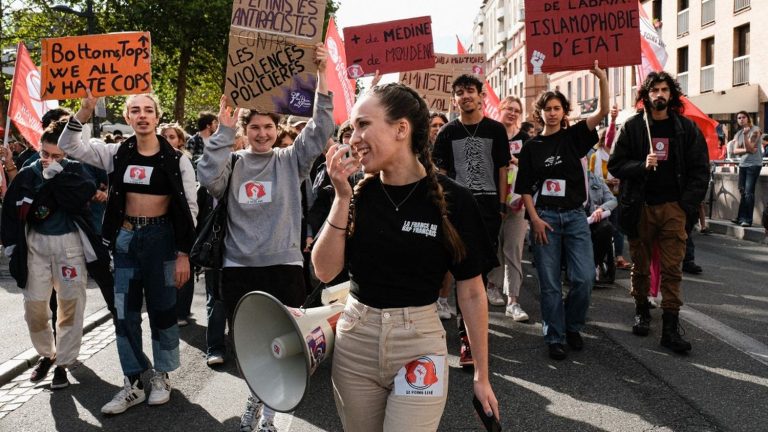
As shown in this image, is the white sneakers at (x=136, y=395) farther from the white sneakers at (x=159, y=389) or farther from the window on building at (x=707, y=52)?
the window on building at (x=707, y=52)

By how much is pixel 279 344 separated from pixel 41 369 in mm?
3616

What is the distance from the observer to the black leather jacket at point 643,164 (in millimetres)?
5691

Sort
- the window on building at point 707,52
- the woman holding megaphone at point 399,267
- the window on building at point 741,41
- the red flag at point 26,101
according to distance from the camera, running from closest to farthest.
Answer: the woman holding megaphone at point 399,267 < the red flag at point 26,101 < the window on building at point 741,41 < the window on building at point 707,52

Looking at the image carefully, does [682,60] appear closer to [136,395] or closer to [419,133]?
[136,395]

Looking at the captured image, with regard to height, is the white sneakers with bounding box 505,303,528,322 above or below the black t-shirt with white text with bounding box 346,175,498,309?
below

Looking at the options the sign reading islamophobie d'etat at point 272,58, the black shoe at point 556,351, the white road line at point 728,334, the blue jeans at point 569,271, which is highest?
the sign reading islamophobie d'etat at point 272,58

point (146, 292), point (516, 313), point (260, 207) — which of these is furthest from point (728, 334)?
point (146, 292)

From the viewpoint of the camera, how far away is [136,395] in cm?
477

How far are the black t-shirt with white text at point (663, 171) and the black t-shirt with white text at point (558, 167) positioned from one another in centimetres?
58

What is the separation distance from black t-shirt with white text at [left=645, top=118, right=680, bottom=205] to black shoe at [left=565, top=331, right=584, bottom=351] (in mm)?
1222

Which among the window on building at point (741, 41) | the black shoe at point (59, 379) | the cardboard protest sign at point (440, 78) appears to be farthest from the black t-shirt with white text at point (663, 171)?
the window on building at point (741, 41)

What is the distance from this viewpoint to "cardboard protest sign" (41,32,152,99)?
5801 millimetres

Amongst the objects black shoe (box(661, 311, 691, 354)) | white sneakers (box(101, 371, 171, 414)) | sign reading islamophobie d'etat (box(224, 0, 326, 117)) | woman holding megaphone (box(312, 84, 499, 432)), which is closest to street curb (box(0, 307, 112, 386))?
white sneakers (box(101, 371, 171, 414))

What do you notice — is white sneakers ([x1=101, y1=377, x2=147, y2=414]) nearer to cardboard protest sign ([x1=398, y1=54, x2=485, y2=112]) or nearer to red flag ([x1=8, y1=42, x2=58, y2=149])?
red flag ([x1=8, y1=42, x2=58, y2=149])
